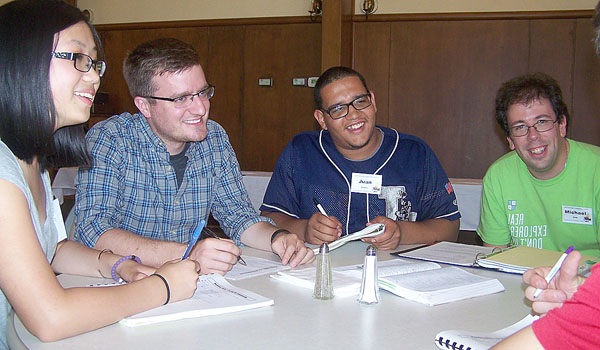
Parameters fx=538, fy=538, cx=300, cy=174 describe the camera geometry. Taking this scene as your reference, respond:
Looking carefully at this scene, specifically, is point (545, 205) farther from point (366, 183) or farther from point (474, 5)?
point (474, 5)

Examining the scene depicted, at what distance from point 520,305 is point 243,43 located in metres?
5.77

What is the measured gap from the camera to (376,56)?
6.30 meters

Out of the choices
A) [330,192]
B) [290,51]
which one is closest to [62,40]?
[330,192]

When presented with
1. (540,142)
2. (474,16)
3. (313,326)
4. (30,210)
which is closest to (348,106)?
(540,142)

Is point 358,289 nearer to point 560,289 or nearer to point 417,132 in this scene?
point 560,289

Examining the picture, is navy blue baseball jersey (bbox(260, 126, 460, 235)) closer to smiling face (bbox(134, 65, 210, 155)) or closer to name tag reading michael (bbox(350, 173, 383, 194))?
name tag reading michael (bbox(350, 173, 383, 194))

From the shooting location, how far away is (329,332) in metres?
1.19

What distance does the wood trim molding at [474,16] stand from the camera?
19.0 ft

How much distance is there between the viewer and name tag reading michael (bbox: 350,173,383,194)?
2604 mm

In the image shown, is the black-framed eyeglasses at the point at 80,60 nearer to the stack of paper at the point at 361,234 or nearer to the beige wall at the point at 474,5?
the stack of paper at the point at 361,234

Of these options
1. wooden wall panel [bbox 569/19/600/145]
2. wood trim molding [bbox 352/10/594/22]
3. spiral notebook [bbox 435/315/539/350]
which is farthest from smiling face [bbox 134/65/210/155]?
wooden wall panel [bbox 569/19/600/145]

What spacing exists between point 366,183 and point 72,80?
1.56 metres

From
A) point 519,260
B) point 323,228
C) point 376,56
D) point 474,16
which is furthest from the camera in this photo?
point 376,56

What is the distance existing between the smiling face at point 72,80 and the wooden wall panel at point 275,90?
16.2 feet
